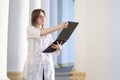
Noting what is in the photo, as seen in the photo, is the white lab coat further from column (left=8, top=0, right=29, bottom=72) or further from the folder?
column (left=8, top=0, right=29, bottom=72)

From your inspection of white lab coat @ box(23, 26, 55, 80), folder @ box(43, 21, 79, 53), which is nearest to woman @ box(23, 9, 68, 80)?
white lab coat @ box(23, 26, 55, 80)

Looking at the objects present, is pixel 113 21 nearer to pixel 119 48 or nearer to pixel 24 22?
pixel 119 48

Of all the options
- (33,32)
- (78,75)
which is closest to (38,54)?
(33,32)

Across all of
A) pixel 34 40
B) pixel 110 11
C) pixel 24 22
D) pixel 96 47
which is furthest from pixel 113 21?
pixel 34 40

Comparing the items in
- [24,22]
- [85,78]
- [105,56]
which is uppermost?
[24,22]

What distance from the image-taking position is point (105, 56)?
598cm

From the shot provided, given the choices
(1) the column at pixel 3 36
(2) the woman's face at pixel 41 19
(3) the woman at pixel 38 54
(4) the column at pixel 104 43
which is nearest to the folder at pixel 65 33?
(3) the woman at pixel 38 54

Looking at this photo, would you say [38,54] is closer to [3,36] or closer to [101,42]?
[3,36]

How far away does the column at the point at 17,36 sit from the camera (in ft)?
19.5

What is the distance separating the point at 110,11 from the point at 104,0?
0.86ft

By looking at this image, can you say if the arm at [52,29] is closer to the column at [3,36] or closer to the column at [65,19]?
the column at [3,36]

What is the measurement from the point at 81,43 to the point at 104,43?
52cm

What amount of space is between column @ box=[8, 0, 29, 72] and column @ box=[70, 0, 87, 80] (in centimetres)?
111

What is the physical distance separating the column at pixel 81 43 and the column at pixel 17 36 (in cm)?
111
